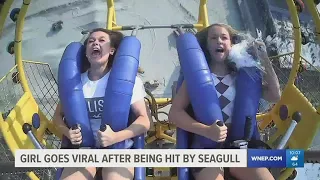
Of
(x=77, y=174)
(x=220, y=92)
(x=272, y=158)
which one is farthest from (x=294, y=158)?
(x=77, y=174)

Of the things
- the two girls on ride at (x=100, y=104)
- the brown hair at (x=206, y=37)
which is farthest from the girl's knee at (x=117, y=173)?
the brown hair at (x=206, y=37)

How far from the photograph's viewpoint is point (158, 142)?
89.1 inches

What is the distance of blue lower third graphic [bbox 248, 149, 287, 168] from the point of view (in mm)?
1502

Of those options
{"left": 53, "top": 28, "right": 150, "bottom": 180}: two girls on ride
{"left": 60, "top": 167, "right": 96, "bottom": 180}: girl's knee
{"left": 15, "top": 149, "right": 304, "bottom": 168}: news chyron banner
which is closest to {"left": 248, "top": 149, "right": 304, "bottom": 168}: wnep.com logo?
{"left": 15, "top": 149, "right": 304, "bottom": 168}: news chyron banner

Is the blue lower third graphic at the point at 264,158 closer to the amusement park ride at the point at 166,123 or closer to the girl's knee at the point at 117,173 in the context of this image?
the amusement park ride at the point at 166,123

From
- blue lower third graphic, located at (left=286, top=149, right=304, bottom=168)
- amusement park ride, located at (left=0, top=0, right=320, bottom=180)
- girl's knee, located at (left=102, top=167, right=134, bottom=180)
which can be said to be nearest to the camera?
girl's knee, located at (left=102, top=167, right=134, bottom=180)

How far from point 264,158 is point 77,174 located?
0.58 meters

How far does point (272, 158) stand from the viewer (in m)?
1.54

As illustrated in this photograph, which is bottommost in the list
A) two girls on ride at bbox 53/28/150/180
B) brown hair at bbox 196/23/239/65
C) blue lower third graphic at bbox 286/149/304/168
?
blue lower third graphic at bbox 286/149/304/168

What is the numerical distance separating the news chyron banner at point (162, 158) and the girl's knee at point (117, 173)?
0.01 metres

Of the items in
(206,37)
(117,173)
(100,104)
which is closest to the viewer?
(117,173)

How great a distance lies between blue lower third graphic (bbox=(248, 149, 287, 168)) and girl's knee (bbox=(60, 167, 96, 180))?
1.62ft

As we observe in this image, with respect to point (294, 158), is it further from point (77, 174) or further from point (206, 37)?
point (77, 174)

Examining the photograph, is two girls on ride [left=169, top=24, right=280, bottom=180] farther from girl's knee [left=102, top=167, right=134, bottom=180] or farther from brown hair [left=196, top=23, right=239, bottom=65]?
girl's knee [left=102, top=167, right=134, bottom=180]
